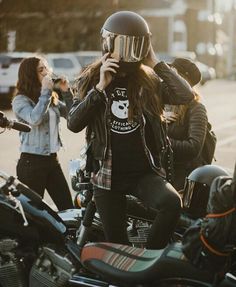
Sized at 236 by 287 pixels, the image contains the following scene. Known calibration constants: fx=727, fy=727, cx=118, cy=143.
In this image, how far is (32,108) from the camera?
19.9 feet

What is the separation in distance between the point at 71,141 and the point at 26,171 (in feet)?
29.8

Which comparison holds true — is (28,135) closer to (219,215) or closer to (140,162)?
(140,162)

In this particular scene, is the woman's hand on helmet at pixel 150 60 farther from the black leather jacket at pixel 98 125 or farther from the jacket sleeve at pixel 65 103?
the jacket sleeve at pixel 65 103

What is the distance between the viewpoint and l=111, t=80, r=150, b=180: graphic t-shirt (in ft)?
13.6

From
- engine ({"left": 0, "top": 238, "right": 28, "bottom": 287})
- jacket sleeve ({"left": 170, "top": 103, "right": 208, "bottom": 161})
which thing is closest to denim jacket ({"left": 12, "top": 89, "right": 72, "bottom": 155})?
jacket sleeve ({"left": 170, "top": 103, "right": 208, "bottom": 161})

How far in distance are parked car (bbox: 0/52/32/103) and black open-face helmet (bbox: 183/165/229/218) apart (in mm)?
19856

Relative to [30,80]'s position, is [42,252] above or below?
below

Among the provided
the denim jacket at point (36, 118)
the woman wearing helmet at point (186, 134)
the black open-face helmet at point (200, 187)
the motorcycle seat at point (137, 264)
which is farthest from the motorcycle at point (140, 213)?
the denim jacket at point (36, 118)

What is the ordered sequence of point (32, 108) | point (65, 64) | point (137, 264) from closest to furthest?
point (137, 264) < point (32, 108) < point (65, 64)

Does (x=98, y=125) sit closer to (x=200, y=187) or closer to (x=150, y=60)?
(x=150, y=60)

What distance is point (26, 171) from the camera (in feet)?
20.0

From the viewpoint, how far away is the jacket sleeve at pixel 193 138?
5.40 meters

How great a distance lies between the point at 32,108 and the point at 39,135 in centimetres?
25

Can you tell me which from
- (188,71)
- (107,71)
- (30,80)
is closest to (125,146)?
(107,71)
